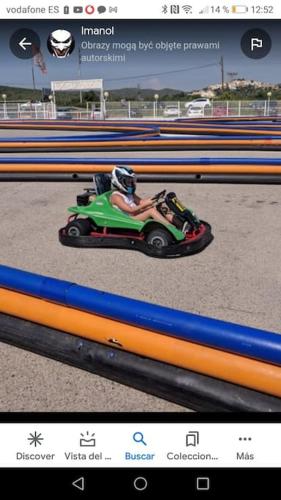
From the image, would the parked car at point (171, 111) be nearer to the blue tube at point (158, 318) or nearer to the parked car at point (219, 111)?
the parked car at point (219, 111)

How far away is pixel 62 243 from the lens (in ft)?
17.9

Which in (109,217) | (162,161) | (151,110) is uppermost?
(151,110)

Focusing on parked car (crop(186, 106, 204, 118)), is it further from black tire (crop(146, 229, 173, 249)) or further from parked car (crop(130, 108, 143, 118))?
black tire (crop(146, 229, 173, 249))

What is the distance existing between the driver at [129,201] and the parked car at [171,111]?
1157 inches

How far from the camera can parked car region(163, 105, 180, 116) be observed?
32906 millimetres

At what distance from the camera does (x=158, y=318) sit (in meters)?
2.72

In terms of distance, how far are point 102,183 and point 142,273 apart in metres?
1.62

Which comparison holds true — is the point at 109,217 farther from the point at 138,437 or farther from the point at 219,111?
the point at 219,111

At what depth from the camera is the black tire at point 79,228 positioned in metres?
5.39

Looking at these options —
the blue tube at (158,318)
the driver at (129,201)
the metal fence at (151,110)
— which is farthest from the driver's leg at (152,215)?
the metal fence at (151,110)

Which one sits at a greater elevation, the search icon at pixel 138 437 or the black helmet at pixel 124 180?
the black helmet at pixel 124 180

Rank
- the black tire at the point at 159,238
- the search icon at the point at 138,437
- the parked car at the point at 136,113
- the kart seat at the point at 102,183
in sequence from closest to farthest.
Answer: the search icon at the point at 138,437 → the black tire at the point at 159,238 → the kart seat at the point at 102,183 → the parked car at the point at 136,113
